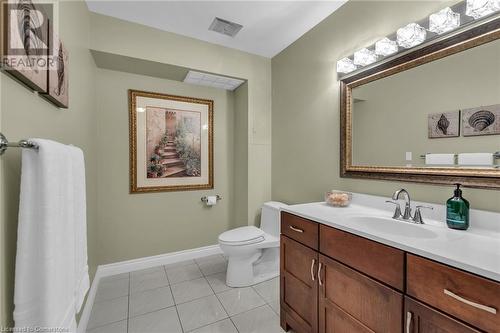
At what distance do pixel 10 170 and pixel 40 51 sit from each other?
0.52 metres

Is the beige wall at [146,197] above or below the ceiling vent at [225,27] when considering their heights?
below

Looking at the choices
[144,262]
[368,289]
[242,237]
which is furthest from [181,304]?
[368,289]

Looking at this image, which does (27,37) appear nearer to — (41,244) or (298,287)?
Result: (41,244)

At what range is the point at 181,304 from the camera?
1857 mm

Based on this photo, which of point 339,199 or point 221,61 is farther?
point 221,61

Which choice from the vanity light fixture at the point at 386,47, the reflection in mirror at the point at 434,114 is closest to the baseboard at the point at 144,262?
the reflection in mirror at the point at 434,114

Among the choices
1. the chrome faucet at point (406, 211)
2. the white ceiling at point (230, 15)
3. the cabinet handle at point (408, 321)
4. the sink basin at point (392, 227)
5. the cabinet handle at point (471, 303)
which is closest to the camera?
the cabinet handle at point (471, 303)

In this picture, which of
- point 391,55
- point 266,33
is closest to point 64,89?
point 266,33

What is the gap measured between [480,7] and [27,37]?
2.01 meters

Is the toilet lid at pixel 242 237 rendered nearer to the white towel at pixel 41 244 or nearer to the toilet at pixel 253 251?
the toilet at pixel 253 251

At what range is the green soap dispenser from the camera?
1091 mm

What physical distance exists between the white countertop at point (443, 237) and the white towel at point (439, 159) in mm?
248

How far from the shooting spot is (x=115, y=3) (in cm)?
184

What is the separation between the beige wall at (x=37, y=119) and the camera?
0.72 metres
